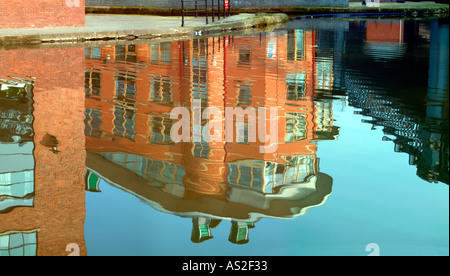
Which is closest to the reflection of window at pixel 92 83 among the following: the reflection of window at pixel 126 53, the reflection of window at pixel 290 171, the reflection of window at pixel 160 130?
the reflection of window at pixel 160 130

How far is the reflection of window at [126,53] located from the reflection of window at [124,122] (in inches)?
277

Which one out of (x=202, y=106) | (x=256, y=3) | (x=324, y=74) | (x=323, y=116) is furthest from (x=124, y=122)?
(x=256, y=3)

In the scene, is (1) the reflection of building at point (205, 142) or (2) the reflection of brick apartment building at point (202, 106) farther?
(2) the reflection of brick apartment building at point (202, 106)

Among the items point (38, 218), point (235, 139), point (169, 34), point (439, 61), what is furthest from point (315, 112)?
point (169, 34)

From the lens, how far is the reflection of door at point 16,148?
6.12 meters

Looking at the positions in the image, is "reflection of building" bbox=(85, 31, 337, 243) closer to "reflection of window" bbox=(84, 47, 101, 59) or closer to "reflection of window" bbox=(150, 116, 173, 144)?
"reflection of window" bbox=(150, 116, 173, 144)

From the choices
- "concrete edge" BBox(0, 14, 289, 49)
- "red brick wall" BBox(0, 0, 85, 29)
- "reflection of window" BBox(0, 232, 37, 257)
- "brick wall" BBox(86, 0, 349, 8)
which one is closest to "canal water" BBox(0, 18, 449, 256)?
"reflection of window" BBox(0, 232, 37, 257)

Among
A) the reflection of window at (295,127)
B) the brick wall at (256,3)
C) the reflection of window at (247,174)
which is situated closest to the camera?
the reflection of window at (247,174)

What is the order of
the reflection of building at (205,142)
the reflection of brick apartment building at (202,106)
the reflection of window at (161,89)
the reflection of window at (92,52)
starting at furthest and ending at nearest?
the reflection of window at (92,52) < the reflection of window at (161,89) < the reflection of brick apartment building at (202,106) < the reflection of building at (205,142)

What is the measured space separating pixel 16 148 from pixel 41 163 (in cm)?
81

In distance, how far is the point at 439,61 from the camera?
16.9 meters

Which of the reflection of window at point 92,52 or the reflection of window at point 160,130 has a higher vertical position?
the reflection of window at point 92,52

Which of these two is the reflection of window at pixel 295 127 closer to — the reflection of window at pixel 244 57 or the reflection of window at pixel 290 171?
the reflection of window at pixel 290 171

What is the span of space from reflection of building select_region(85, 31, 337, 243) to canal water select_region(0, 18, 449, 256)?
27 millimetres
